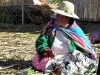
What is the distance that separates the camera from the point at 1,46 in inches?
321

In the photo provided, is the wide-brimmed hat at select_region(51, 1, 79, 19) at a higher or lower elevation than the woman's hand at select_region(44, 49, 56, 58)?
higher

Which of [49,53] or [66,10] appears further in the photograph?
[66,10]

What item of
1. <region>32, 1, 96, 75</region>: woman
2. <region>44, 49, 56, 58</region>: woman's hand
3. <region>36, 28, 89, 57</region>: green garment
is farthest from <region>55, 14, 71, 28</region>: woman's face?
<region>44, 49, 56, 58</region>: woman's hand

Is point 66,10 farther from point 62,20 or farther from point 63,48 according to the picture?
point 63,48

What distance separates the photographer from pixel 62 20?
566 centimetres

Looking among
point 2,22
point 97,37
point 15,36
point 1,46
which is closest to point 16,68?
point 1,46

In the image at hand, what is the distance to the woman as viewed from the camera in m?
5.53

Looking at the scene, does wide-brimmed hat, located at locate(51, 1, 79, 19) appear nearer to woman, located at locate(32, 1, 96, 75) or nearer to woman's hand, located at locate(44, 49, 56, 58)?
woman, located at locate(32, 1, 96, 75)

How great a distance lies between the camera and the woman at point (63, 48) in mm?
5531

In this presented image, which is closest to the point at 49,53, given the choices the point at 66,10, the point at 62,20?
the point at 62,20

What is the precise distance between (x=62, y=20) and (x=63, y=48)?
44 cm

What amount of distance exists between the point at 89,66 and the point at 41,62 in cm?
75

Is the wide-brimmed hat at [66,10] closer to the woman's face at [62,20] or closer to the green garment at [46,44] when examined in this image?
the woman's face at [62,20]

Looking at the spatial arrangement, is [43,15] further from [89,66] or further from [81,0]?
[89,66]
